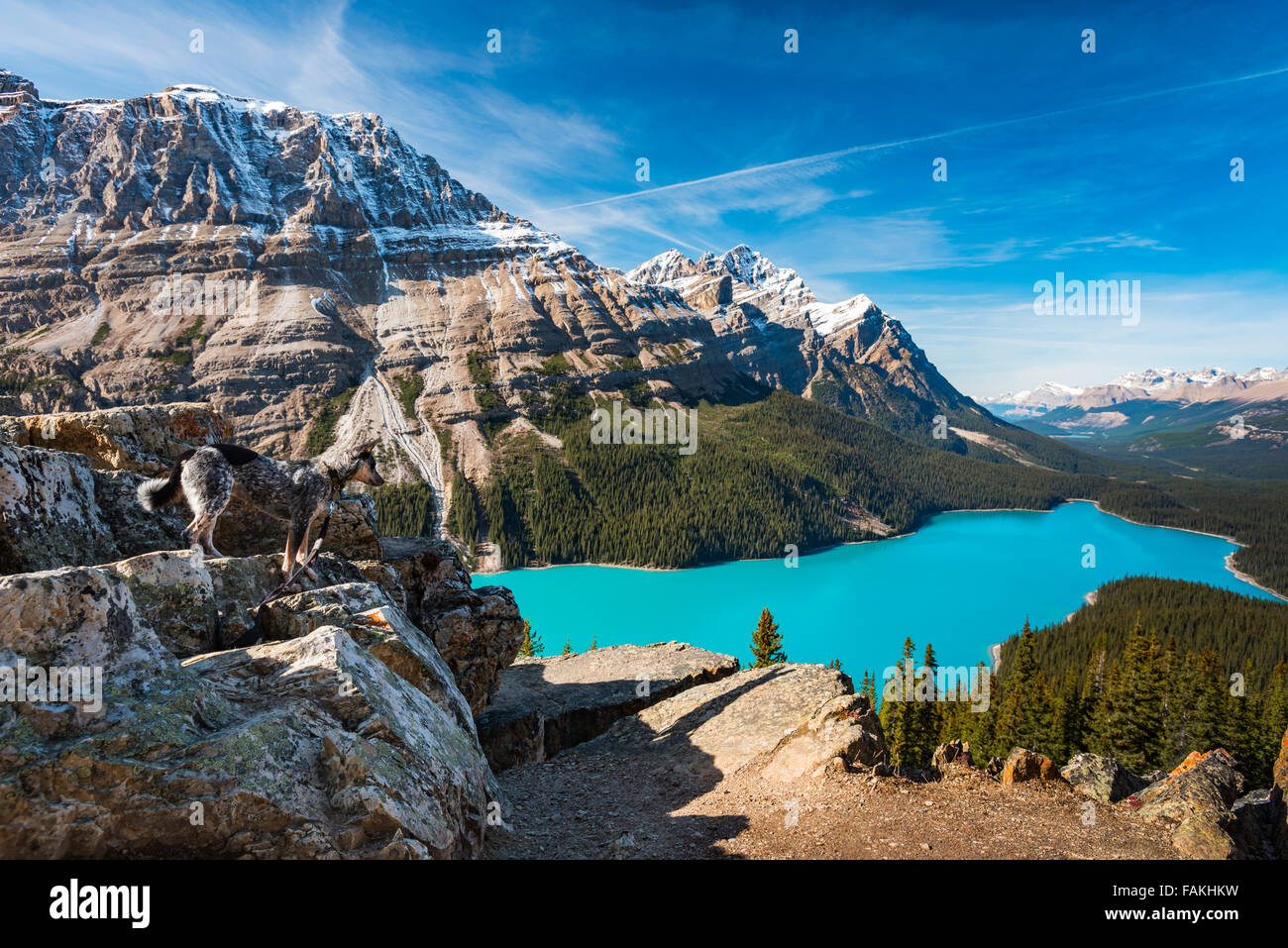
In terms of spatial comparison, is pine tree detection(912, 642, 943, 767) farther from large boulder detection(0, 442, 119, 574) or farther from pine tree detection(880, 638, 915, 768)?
large boulder detection(0, 442, 119, 574)

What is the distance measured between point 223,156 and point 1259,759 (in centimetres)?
23583

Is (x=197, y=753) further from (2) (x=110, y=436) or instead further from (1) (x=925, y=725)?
(1) (x=925, y=725)

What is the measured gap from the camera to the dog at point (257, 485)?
8.65 m

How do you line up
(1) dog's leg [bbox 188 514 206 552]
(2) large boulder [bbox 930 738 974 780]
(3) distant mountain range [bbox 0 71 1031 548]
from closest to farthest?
(1) dog's leg [bbox 188 514 206 552]
(2) large boulder [bbox 930 738 974 780]
(3) distant mountain range [bbox 0 71 1031 548]

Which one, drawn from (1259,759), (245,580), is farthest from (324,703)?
(1259,759)

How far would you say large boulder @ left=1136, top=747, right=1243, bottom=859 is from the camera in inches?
304

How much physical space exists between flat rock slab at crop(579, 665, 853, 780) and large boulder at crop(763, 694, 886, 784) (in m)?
0.55

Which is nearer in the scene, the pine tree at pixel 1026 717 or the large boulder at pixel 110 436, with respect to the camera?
the large boulder at pixel 110 436

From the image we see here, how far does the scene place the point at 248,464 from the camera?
936cm

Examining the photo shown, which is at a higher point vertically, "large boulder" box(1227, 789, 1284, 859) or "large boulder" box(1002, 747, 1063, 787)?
"large boulder" box(1002, 747, 1063, 787)

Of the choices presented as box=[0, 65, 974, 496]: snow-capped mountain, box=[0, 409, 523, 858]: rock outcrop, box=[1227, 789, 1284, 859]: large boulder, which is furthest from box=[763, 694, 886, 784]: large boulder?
box=[0, 65, 974, 496]: snow-capped mountain
